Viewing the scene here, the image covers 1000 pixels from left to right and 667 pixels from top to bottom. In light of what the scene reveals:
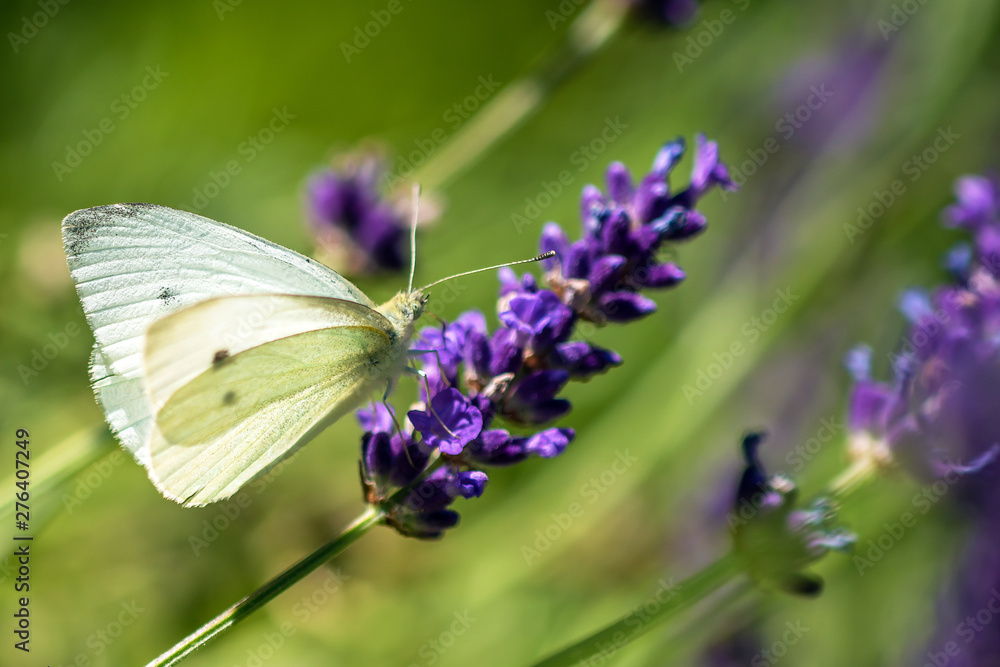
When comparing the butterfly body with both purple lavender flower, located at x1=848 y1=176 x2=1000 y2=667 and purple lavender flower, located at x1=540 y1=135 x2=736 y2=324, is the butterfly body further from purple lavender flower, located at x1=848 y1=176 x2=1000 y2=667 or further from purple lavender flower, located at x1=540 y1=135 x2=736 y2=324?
purple lavender flower, located at x1=848 y1=176 x2=1000 y2=667

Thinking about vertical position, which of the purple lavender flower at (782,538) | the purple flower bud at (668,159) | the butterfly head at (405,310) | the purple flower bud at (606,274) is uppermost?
the purple flower bud at (668,159)

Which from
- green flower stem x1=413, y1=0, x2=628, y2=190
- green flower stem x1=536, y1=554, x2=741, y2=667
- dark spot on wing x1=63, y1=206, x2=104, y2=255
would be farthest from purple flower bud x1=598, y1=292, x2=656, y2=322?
green flower stem x1=413, y1=0, x2=628, y2=190

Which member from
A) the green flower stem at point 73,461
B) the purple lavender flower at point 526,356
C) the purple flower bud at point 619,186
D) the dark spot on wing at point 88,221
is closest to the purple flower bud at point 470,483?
the purple lavender flower at point 526,356

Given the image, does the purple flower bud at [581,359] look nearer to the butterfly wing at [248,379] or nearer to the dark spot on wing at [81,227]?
the butterfly wing at [248,379]

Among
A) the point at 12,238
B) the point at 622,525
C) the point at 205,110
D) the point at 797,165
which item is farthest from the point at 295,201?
the point at 797,165

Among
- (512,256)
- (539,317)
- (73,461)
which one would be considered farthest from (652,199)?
(512,256)

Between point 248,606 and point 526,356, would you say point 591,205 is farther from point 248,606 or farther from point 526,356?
point 248,606

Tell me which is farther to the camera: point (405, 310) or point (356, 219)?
point (356, 219)
